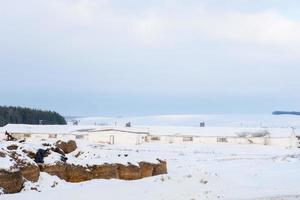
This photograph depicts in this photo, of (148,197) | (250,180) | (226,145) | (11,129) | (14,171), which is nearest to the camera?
(14,171)

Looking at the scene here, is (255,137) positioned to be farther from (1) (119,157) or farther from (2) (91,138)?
(1) (119,157)

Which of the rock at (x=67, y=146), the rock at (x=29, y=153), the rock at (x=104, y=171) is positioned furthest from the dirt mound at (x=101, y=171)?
the rock at (x=67, y=146)

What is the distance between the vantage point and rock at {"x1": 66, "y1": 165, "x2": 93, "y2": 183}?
24.9 meters

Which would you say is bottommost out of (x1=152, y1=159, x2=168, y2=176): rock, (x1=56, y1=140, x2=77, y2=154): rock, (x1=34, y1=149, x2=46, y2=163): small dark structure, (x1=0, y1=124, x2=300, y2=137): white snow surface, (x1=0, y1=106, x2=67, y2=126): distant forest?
(x1=152, y1=159, x2=168, y2=176): rock

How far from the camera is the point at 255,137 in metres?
89.0

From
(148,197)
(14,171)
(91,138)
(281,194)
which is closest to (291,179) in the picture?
(281,194)

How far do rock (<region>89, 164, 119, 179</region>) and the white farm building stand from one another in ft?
198

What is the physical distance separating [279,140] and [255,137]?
12.5 feet

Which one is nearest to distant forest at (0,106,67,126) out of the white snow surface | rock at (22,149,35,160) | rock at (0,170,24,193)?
the white snow surface

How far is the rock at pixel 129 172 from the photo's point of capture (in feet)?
90.3

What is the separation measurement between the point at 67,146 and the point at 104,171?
446 centimetres

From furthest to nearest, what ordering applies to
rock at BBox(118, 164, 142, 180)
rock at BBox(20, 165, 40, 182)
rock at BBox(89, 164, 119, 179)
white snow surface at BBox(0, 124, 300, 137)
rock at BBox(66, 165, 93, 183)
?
Result: 1. white snow surface at BBox(0, 124, 300, 137)
2. rock at BBox(118, 164, 142, 180)
3. rock at BBox(89, 164, 119, 179)
4. rock at BBox(66, 165, 93, 183)
5. rock at BBox(20, 165, 40, 182)

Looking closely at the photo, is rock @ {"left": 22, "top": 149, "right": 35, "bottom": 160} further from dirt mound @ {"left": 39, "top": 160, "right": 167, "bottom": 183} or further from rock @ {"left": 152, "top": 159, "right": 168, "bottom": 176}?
rock @ {"left": 152, "top": 159, "right": 168, "bottom": 176}

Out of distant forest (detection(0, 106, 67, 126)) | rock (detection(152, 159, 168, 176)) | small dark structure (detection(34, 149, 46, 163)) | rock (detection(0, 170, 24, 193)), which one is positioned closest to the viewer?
rock (detection(0, 170, 24, 193))
